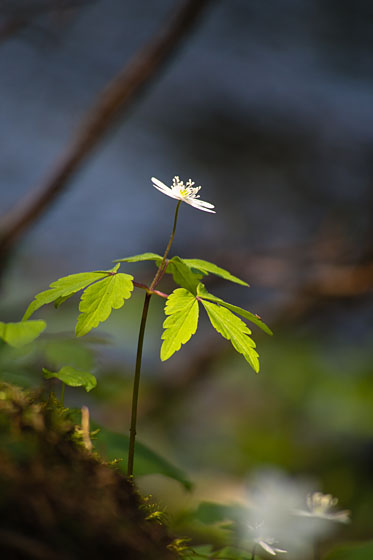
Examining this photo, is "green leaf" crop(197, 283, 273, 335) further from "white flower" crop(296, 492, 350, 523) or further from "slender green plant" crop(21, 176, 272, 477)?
"white flower" crop(296, 492, 350, 523)

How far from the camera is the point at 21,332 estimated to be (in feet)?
2.04

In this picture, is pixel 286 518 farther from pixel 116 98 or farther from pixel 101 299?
pixel 116 98

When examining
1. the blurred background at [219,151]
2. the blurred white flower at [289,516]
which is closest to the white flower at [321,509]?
the blurred white flower at [289,516]

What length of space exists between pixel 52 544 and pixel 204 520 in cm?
67

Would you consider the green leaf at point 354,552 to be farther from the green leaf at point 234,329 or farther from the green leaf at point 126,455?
the green leaf at point 234,329

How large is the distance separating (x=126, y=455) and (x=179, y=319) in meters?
0.41

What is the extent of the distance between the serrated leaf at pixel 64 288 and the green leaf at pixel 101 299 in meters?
0.01

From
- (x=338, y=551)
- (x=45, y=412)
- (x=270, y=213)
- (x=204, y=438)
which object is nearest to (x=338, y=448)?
(x=204, y=438)

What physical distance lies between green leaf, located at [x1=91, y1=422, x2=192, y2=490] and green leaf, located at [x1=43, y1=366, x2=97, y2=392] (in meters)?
0.24

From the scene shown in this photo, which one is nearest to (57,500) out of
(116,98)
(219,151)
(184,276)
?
(184,276)

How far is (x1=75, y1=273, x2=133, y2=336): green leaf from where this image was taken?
2.27ft

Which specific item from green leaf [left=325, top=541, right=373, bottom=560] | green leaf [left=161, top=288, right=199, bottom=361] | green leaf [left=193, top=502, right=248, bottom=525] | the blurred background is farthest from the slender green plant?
the blurred background

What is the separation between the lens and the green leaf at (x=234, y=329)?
2.31ft

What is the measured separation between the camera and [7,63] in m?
7.58
